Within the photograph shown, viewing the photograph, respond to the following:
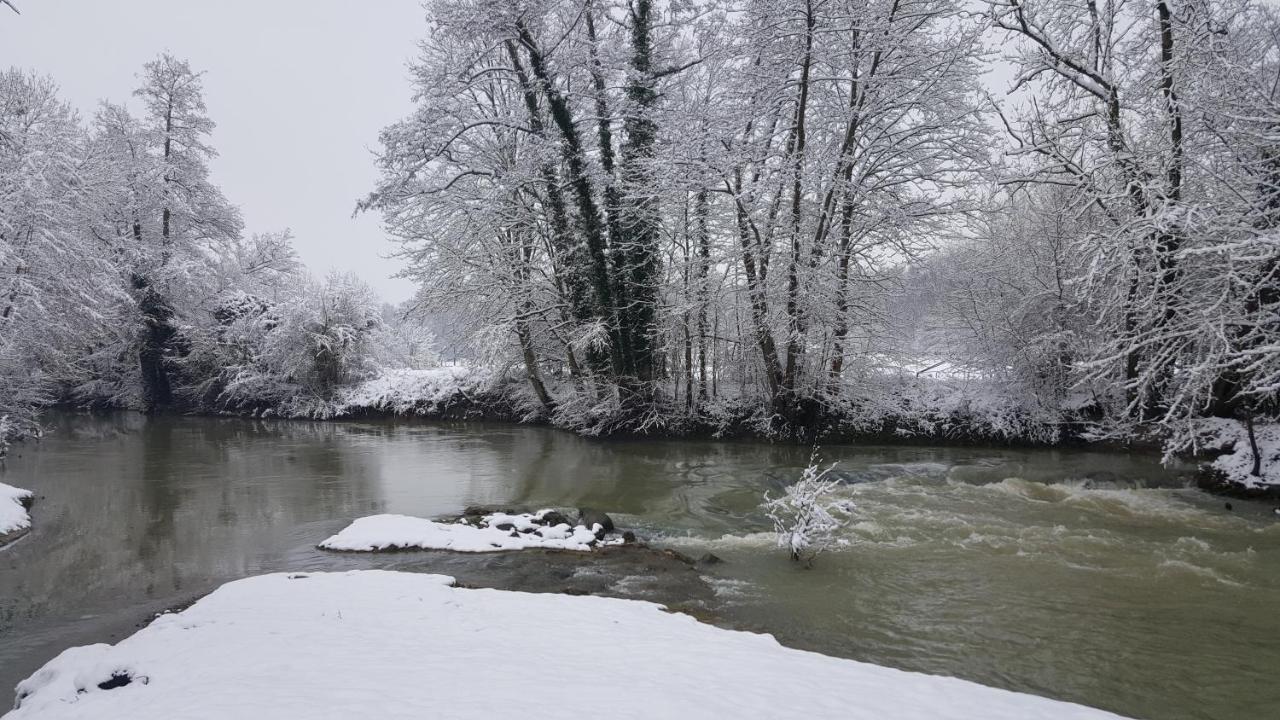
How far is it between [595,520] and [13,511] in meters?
8.26

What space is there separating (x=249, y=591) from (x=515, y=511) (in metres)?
4.05

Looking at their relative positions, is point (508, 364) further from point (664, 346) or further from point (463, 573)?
point (463, 573)

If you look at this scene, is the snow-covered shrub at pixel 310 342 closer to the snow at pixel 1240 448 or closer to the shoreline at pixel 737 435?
the shoreline at pixel 737 435

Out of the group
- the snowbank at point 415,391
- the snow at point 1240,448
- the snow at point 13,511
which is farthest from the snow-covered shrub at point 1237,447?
the snowbank at point 415,391

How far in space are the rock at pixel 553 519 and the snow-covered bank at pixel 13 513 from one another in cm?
683

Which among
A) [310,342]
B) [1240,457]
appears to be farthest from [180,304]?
[1240,457]

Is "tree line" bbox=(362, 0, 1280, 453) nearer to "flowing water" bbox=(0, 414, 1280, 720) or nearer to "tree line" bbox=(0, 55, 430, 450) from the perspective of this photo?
"flowing water" bbox=(0, 414, 1280, 720)

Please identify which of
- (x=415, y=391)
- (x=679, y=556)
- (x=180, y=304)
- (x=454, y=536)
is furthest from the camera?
(x=180, y=304)

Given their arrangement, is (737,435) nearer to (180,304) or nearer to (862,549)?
(862,549)

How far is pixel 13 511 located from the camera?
963 cm

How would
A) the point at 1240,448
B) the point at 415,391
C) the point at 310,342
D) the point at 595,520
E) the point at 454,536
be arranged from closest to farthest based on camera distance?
the point at 454,536
the point at 595,520
the point at 1240,448
the point at 415,391
the point at 310,342

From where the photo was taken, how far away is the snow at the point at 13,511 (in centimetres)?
911

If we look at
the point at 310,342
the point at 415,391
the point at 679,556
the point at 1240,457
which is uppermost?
the point at 310,342

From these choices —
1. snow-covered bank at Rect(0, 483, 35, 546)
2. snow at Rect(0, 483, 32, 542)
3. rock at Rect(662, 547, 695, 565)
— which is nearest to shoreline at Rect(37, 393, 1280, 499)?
snow-covered bank at Rect(0, 483, 35, 546)
